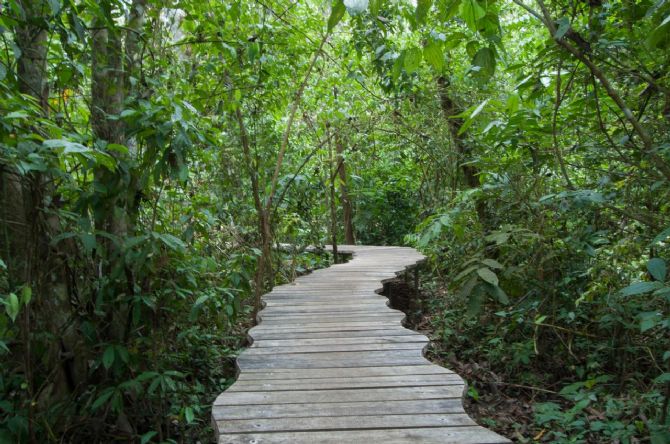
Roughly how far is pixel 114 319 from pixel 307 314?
61.4 inches

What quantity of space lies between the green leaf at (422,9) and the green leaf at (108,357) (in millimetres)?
2498

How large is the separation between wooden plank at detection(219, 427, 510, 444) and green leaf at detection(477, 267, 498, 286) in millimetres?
1292

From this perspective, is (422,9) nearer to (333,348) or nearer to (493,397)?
(333,348)

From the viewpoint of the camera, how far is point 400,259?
787 centimetres

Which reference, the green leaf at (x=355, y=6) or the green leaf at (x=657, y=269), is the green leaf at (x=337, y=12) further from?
the green leaf at (x=657, y=269)

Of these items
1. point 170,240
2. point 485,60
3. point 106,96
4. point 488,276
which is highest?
point 106,96

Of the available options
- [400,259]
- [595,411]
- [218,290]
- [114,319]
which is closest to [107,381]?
[114,319]

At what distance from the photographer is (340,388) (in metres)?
2.56

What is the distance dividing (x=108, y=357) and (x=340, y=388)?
1412 millimetres

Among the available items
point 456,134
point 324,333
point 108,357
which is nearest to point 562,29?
point 324,333

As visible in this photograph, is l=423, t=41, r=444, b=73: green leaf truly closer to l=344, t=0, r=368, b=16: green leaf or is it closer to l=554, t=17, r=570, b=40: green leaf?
l=344, t=0, r=368, b=16: green leaf

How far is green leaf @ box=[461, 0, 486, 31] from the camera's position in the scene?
5.28ft

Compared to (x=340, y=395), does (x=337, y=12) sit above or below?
above

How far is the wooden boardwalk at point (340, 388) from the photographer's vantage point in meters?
2.05
